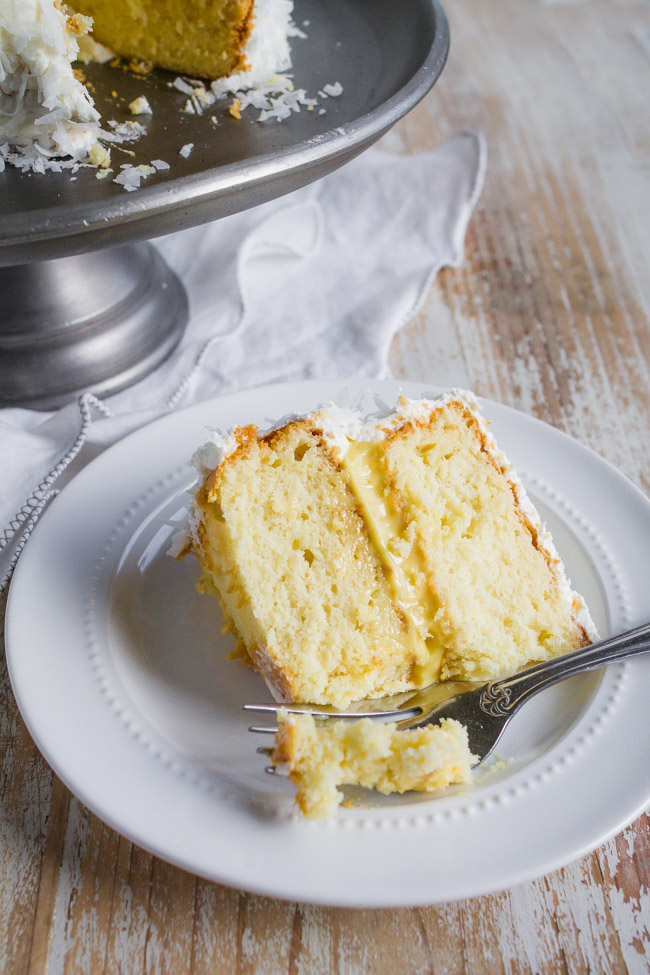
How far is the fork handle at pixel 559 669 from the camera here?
50.9 inches

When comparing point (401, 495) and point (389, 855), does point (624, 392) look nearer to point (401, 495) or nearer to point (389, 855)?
point (401, 495)

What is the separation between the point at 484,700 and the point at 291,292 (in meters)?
1.41

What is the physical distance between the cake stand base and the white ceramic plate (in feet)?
1.39

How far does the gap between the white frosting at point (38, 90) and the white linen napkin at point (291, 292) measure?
0.50 meters

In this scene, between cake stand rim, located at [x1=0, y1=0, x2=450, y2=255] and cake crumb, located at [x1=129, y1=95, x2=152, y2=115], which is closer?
cake stand rim, located at [x1=0, y1=0, x2=450, y2=255]

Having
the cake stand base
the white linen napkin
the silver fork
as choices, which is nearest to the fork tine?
the silver fork

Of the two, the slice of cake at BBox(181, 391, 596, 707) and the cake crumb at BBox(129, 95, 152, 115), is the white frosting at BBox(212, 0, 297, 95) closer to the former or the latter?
the cake crumb at BBox(129, 95, 152, 115)

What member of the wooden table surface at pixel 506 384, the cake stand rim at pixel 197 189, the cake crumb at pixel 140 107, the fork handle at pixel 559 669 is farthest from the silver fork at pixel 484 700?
the cake crumb at pixel 140 107

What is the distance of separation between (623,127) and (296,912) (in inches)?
113

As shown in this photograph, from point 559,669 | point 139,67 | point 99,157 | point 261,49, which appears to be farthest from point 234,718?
point 139,67

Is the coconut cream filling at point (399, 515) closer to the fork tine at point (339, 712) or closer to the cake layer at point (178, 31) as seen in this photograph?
the fork tine at point (339, 712)

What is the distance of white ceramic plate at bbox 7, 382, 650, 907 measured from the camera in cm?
108

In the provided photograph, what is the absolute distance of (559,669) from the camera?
4.31 feet

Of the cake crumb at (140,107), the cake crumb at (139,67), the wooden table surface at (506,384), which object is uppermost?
the cake crumb at (140,107)
